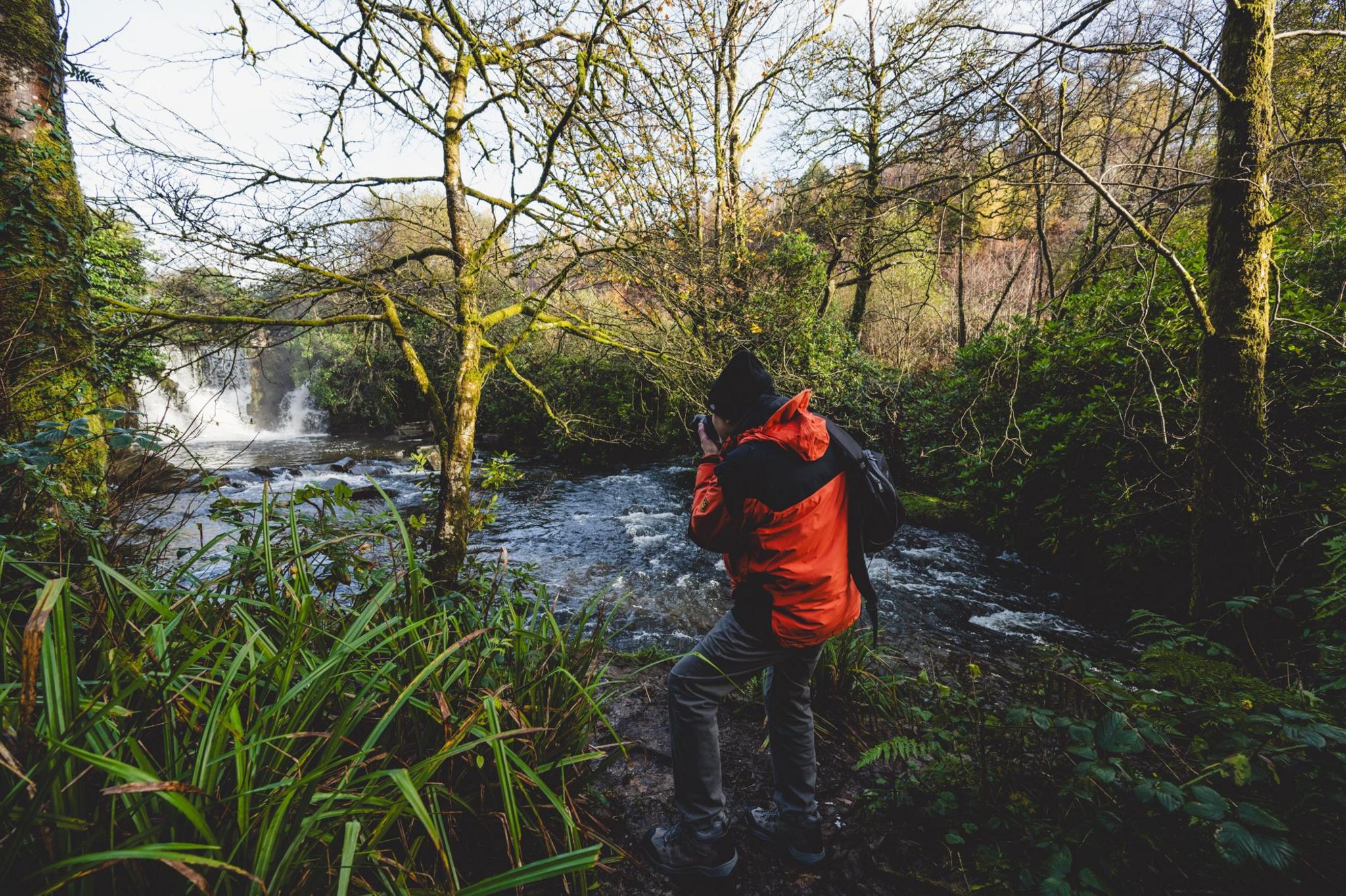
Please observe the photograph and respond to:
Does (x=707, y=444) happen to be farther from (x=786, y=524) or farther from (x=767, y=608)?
(x=767, y=608)

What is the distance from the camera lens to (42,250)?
2.59 metres

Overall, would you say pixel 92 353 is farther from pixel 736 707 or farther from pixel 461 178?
pixel 736 707

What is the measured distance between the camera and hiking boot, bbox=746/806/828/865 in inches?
80.7

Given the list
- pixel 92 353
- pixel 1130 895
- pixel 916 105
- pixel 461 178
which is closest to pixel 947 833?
pixel 1130 895

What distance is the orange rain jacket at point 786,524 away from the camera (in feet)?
6.25

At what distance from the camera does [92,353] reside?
2654 millimetres

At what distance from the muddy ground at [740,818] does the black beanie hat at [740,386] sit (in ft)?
5.14

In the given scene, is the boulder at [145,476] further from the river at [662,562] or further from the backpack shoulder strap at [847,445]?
the backpack shoulder strap at [847,445]

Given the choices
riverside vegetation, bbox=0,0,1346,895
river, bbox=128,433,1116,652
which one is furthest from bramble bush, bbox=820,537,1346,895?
river, bbox=128,433,1116,652

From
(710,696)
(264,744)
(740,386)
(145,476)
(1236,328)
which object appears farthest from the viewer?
(1236,328)

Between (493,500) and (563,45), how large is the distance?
14.8 feet

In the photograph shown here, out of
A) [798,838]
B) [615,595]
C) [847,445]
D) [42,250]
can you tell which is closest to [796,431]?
[847,445]

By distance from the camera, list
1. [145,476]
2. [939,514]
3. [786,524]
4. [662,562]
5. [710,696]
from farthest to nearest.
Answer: [939,514], [662,562], [145,476], [710,696], [786,524]

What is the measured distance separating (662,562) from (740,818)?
4858 mm
